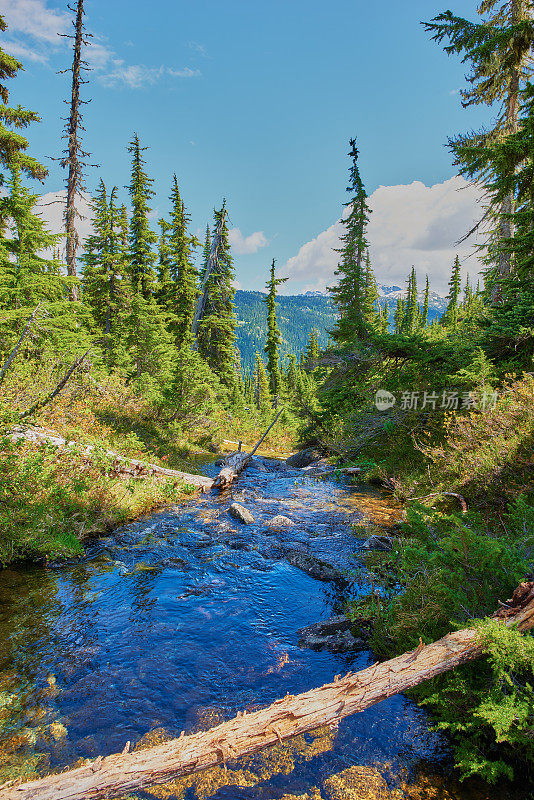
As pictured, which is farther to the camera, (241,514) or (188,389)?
(188,389)

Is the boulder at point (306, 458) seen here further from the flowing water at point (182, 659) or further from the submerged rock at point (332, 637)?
the submerged rock at point (332, 637)

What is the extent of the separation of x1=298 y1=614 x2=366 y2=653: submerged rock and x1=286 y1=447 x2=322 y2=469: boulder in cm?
1371

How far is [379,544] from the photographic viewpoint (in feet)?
26.4

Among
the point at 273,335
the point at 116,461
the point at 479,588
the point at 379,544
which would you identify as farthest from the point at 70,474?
the point at 273,335

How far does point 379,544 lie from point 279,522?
120 inches

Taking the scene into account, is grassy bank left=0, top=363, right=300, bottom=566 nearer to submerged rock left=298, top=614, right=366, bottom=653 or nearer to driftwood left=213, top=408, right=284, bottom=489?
driftwood left=213, top=408, right=284, bottom=489

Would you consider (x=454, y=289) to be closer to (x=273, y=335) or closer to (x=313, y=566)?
(x=273, y=335)

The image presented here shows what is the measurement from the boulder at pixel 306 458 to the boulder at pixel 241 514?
29.8 feet

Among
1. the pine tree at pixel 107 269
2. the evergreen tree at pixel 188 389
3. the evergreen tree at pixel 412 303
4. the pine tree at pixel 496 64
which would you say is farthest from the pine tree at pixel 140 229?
the evergreen tree at pixel 412 303

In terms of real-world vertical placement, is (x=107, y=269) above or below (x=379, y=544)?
above

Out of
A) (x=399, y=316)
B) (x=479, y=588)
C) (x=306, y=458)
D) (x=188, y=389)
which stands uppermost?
(x=399, y=316)

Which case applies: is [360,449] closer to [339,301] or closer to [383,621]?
[383,621]

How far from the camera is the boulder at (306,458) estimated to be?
19688 mm

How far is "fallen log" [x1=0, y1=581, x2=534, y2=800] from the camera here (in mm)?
2334
